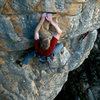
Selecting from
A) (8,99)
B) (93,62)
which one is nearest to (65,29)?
(8,99)

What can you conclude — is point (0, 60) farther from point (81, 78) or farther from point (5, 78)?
point (81, 78)

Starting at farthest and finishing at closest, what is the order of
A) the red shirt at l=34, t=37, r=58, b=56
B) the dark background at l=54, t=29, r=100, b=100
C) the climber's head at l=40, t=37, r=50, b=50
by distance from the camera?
the dark background at l=54, t=29, r=100, b=100 < the red shirt at l=34, t=37, r=58, b=56 < the climber's head at l=40, t=37, r=50, b=50

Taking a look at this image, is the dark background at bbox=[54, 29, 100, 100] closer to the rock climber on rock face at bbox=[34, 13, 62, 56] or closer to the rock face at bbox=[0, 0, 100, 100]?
the rock face at bbox=[0, 0, 100, 100]

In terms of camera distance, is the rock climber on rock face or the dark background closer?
the rock climber on rock face

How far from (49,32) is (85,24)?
69 centimetres

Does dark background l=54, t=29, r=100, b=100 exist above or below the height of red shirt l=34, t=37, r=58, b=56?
below

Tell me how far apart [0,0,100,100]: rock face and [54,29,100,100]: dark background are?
2623 mm

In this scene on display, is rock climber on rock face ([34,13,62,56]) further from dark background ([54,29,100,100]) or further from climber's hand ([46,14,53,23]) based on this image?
dark background ([54,29,100,100])

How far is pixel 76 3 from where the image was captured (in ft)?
5.60

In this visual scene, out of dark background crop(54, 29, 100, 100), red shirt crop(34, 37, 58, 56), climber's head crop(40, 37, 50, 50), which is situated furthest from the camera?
dark background crop(54, 29, 100, 100)

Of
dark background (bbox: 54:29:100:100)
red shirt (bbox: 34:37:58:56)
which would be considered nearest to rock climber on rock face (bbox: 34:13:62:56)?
red shirt (bbox: 34:37:58:56)

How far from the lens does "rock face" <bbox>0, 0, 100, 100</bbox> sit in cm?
166

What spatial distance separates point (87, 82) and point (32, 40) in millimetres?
4382

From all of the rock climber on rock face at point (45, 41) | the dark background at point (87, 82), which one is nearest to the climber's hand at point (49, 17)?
the rock climber on rock face at point (45, 41)
